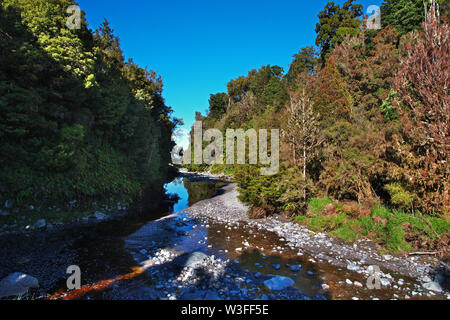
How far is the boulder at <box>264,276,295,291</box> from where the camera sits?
5785 mm

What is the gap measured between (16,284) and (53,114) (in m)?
9.68

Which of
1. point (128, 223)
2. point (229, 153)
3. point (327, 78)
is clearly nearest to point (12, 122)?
point (128, 223)

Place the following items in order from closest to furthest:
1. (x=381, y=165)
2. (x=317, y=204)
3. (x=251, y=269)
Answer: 1. (x=251, y=269)
2. (x=381, y=165)
3. (x=317, y=204)

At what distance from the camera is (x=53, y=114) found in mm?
12125

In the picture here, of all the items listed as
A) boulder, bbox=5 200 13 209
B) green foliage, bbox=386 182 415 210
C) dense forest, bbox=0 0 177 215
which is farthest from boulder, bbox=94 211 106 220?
green foliage, bbox=386 182 415 210

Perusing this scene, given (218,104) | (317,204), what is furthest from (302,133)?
(218,104)

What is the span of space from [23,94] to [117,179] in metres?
8.10

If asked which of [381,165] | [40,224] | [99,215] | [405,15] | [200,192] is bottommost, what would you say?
[200,192]

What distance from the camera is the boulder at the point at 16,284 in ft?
17.5

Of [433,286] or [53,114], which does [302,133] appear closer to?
[433,286]

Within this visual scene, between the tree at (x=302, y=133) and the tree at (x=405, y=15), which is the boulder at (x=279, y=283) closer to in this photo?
the tree at (x=302, y=133)

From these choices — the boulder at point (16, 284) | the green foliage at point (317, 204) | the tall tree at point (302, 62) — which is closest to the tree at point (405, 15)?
the tall tree at point (302, 62)

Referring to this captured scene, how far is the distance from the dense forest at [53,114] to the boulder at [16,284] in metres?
6.48

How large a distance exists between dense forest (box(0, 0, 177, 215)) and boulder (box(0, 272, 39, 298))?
21.3 ft
